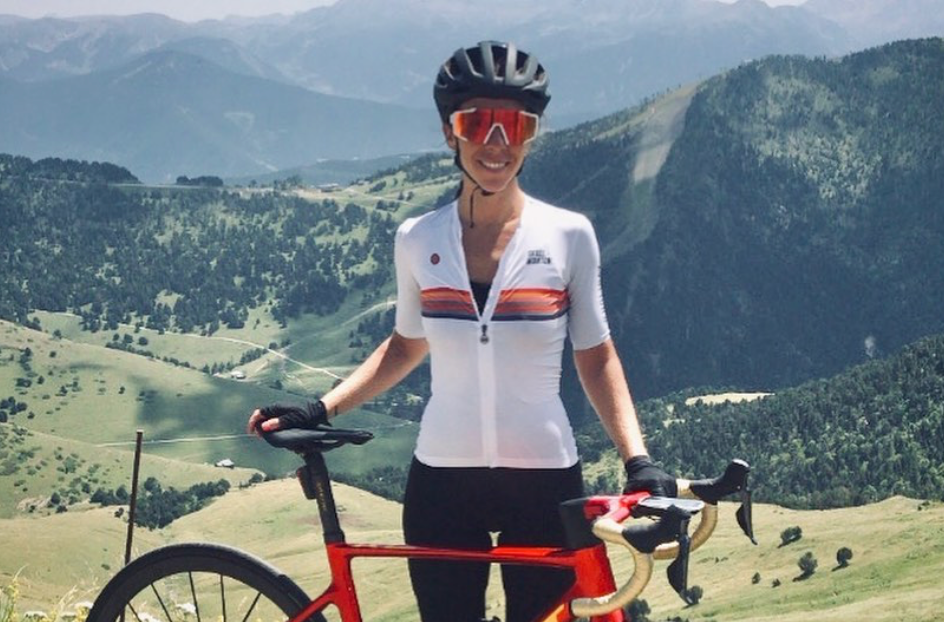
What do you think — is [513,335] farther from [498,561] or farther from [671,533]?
[671,533]

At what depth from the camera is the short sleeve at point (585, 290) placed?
778 cm

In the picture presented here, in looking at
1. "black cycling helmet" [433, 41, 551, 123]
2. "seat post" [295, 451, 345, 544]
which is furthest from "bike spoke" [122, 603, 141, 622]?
"black cycling helmet" [433, 41, 551, 123]

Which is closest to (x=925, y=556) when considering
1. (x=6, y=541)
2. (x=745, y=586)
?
(x=745, y=586)

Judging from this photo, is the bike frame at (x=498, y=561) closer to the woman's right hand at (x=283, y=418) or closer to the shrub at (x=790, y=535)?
the woman's right hand at (x=283, y=418)

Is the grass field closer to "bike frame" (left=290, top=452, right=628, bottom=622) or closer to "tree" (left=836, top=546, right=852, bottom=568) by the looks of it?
"tree" (left=836, top=546, right=852, bottom=568)

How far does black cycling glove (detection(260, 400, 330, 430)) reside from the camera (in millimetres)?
8422

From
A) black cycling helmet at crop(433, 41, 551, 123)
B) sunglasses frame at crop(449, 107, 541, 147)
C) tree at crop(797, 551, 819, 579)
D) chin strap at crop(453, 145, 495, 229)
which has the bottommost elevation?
tree at crop(797, 551, 819, 579)

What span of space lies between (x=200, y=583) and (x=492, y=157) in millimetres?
3949

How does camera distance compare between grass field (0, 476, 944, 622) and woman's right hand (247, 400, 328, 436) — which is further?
grass field (0, 476, 944, 622)

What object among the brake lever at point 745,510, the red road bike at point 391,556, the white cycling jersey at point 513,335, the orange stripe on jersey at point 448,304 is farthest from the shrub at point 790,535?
the brake lever at point 745,510

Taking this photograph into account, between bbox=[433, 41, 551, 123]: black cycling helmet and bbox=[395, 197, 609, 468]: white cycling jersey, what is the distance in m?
0.75

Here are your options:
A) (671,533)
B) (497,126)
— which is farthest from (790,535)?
(671,533)

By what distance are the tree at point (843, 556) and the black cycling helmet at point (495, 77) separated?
13796cm

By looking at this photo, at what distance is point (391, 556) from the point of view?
7.71m
